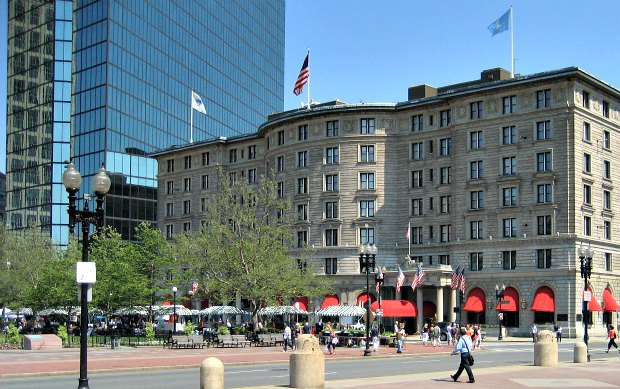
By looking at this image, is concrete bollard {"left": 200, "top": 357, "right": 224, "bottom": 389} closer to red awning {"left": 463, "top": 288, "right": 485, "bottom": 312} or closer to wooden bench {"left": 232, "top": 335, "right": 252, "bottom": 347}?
wooden bench {"left": 232, "top": 335, "right": 252, "bottom": 347}

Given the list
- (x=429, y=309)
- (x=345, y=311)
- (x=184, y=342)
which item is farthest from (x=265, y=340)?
(x=429, y=309)

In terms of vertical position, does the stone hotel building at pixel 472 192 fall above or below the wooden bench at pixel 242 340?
above

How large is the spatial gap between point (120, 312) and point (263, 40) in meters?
104

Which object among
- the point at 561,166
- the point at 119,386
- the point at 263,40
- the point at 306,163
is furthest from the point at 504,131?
the point at 263,40

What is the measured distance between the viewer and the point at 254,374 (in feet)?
122

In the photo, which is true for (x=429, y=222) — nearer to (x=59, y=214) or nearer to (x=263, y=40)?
(x=59, y=214)

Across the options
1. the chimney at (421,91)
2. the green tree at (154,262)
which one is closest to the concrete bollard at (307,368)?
the green tree at (154,262)

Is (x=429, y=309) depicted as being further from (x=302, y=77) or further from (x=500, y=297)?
(x=302, y=77)

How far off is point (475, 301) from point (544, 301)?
23.1 feet

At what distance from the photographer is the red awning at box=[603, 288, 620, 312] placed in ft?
277

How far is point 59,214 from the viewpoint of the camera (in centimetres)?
13700

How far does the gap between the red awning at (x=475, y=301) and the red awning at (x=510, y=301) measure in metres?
2.06

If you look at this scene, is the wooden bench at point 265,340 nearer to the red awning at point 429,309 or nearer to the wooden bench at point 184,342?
the wooden bench at point 184,342

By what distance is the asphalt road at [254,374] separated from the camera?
32062 millimetres
